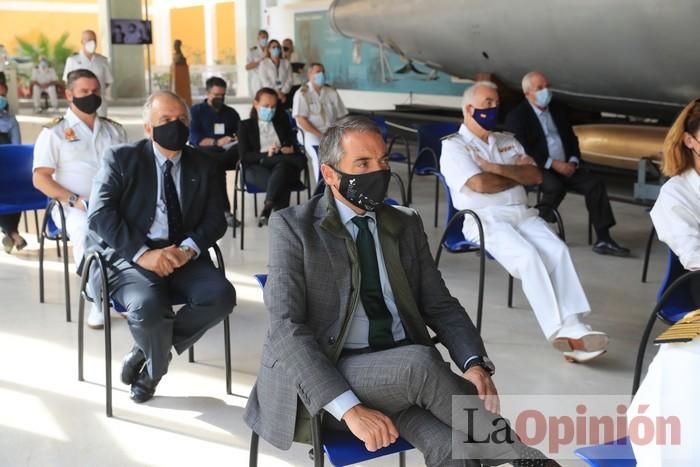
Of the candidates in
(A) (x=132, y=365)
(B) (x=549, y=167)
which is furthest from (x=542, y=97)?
(A) (x=132, y=365)

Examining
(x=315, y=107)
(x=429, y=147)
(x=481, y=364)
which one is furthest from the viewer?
(x=315, y=107)

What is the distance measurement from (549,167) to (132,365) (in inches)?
124

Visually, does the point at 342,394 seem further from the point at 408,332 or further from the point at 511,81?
the point at 511,81

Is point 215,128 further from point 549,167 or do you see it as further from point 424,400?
point 424,400

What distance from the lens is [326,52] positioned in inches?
618

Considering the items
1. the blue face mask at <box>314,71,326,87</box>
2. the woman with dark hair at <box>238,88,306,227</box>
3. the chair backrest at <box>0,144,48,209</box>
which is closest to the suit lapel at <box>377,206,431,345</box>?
the chair backrest at <box>0,144,48,209</box>

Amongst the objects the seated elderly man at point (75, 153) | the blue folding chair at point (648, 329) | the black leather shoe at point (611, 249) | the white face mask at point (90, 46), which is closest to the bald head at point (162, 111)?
the seated elderly man at point (75, 153)

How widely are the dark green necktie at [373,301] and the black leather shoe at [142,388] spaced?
1.31 metres

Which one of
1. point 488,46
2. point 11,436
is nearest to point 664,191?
point 11,436

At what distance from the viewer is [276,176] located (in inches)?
221

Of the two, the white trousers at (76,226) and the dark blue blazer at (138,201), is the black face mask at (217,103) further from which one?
the dark blue blazer at (138,201)

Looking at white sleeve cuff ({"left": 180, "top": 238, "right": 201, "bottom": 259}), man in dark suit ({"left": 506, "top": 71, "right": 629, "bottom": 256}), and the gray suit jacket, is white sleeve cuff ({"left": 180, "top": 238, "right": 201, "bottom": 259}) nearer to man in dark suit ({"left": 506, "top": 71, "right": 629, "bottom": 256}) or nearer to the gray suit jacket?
the gray suit jacket

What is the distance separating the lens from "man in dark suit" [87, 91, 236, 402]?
2.95 metres

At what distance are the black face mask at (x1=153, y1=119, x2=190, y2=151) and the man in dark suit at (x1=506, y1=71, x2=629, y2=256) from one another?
2.70m
